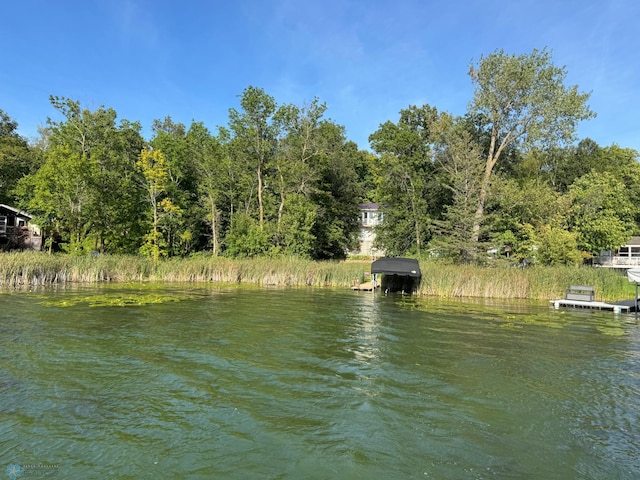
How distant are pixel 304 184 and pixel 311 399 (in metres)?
35.5

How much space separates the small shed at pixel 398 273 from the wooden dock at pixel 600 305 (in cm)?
690

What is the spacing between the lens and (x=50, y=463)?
507 centimetres

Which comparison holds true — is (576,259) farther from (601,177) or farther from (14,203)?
(14,203)

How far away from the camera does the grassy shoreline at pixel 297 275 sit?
78.6 feet

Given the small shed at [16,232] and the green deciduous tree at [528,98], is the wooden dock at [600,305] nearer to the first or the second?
the green deciduous tree at [528,98]

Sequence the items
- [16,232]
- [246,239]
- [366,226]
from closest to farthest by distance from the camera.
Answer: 1. [246,239]
2. [16,232]
3. [366,226]

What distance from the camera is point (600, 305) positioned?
2023 centimetres

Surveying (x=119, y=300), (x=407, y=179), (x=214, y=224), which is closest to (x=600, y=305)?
(x=119, y=300)

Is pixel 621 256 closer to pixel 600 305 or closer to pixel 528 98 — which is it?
pixel 528 98

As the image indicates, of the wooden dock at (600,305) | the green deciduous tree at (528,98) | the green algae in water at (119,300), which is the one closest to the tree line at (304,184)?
the green deciduous tree at (528,98)

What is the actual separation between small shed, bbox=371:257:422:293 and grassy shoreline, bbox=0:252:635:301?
0.96 metres

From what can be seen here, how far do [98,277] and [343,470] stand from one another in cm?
2642

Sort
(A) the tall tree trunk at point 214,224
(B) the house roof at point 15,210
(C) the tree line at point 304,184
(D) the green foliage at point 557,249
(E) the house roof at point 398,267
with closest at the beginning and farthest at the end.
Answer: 1. (E) the house roof at point 398,267
2. (D) the green foliage at point 557,249
3. (C) the tree line at point 304,184
4. (A) the tall tree trunk at point 214,224
5. (B) the house roof at point 15,210

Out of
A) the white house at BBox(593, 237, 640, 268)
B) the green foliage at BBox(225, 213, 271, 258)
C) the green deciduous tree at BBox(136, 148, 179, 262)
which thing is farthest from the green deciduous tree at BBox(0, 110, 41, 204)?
the white house at BBox(593, 237, 640, 268)
